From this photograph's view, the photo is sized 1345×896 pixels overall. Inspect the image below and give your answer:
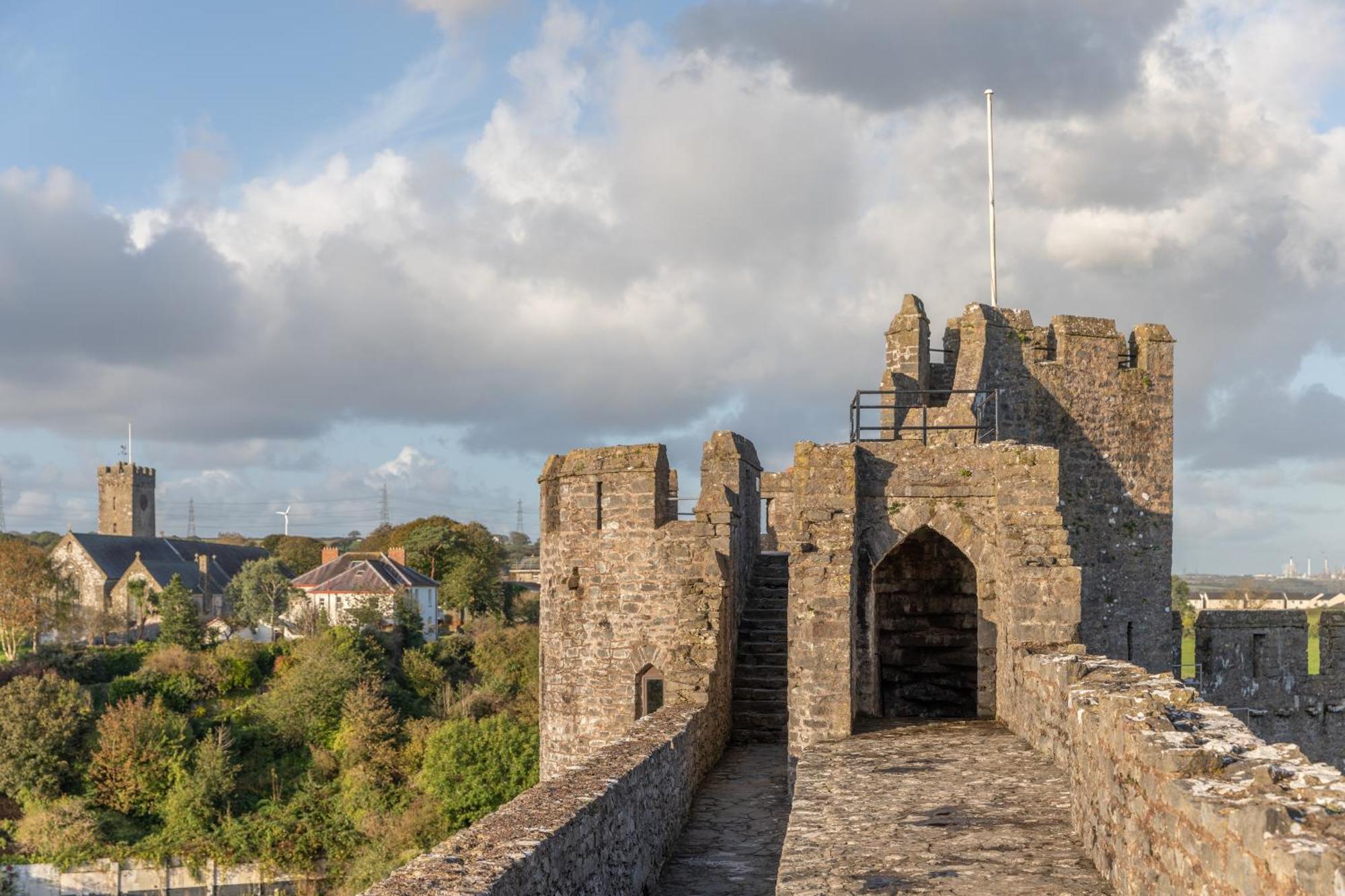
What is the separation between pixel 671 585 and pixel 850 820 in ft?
24.0

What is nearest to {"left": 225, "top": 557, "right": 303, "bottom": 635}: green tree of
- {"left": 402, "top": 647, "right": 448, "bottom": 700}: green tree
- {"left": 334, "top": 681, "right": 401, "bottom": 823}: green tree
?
{"left": 402, "top": 647, "right": 448, "bottom": 700}: green tree

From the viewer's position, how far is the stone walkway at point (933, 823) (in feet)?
20.9

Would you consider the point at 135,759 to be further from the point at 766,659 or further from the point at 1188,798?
the point at 1188,798

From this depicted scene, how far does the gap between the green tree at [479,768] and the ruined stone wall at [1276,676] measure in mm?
17080

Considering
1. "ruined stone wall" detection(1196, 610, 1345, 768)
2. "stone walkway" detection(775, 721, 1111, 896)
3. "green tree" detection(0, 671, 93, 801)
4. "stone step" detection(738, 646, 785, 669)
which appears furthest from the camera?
"green tree" detection(0, 671, 93, 801)

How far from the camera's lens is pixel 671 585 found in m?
14.8

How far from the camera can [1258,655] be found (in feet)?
70.0

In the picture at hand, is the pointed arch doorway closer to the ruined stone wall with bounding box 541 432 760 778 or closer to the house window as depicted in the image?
the ruined stone wall with bounding box 541 432 760 778

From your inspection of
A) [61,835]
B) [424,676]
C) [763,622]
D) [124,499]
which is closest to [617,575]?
[763,622]

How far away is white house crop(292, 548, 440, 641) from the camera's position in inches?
2285

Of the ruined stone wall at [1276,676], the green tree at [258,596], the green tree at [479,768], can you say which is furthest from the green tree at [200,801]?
the ruined stone wall at [1276,676]

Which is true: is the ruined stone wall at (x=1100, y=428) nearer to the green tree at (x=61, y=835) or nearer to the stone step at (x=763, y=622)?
the stone step at (x=763, y=622)

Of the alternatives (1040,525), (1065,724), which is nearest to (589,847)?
(1065,724)

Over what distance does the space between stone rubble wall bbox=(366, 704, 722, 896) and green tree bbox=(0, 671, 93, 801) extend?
3536cm
